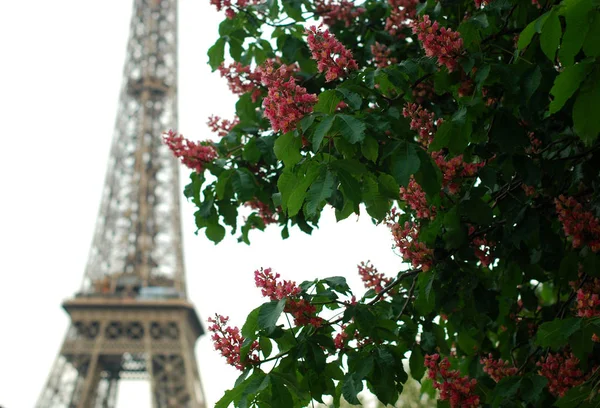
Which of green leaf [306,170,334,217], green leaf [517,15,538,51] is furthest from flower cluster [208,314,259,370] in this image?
green leaf [517,15,538,51]

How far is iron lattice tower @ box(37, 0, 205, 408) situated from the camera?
32.0 metres

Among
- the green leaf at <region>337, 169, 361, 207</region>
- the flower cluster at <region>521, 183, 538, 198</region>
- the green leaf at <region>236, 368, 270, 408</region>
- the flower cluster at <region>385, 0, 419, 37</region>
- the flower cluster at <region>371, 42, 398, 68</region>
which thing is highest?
the flower cluster at <region>385, 0, 419, 37</region>

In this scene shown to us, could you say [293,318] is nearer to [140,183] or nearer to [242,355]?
[242,355]

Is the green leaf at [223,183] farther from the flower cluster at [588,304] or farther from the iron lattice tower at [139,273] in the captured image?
the iron lattice tower at [139,273]

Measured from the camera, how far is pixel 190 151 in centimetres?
569

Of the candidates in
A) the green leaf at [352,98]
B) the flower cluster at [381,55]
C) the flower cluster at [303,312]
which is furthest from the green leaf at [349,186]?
the flower cluster at [381,55]

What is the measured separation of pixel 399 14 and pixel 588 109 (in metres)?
3.09

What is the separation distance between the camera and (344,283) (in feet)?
13.4

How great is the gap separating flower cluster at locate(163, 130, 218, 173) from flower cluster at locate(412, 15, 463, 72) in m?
2.06

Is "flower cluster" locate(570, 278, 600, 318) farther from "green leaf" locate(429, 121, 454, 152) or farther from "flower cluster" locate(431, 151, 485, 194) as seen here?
"green leaf" locate(429, 121, 454, 152)

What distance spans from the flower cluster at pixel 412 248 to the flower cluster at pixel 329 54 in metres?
0.94

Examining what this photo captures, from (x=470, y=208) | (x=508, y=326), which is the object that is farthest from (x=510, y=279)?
(x=470, y=208)

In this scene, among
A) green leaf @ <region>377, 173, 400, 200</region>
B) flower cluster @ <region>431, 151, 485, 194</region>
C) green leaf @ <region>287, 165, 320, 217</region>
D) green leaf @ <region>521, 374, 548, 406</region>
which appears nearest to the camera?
green leaf @ <region>287, 165, 320, 217</region>

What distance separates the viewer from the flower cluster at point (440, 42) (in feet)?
13.3
